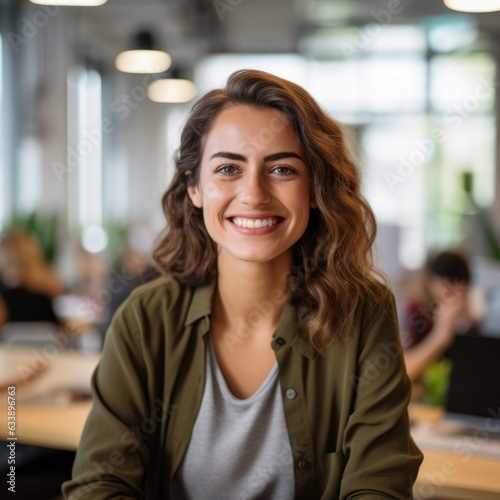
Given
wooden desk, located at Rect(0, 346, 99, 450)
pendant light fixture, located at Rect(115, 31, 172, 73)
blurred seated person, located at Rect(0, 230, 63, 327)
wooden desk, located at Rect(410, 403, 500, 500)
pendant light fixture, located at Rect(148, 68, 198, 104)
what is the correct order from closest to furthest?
wooden desk, located at Rect(410, 403, 500, 500) < wooden desk, located at Rect(0, 346, 99, 450) < blurred seated person, located at Rect(0, 230, 63, 327) < pendant light fixture, located at Rect(115, 31, 172, 73) < pendant light fixture, located at Rect(148, 68, 198, 104)

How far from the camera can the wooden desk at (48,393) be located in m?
2.43

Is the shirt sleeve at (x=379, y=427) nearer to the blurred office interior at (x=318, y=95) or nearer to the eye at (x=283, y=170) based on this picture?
the eye at (x=283, y=170)

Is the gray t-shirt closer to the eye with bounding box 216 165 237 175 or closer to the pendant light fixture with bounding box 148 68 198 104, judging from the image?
the eye with bounding box 216 165 237 175

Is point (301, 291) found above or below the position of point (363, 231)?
below

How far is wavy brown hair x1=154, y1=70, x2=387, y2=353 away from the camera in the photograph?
155 cm

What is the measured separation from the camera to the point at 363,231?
Result: 65.6 inches

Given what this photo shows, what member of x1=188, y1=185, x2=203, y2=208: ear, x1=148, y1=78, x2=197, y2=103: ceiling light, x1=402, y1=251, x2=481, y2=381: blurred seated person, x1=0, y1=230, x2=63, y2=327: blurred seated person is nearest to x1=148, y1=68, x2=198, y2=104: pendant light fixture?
x1=148, y1=78, x2=197, y2=103: ceiling light

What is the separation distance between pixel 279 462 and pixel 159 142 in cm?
893

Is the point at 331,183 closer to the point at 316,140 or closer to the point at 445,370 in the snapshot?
the point at 316,140

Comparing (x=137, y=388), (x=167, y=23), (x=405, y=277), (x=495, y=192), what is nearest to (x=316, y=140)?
(x=137, y=388)

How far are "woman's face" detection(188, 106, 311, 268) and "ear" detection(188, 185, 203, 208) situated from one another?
8 cm

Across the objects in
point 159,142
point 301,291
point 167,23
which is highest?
point 167,23

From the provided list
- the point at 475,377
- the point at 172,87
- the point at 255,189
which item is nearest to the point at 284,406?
the point at 255,189

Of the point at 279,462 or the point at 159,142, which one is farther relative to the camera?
the point at 159,142
